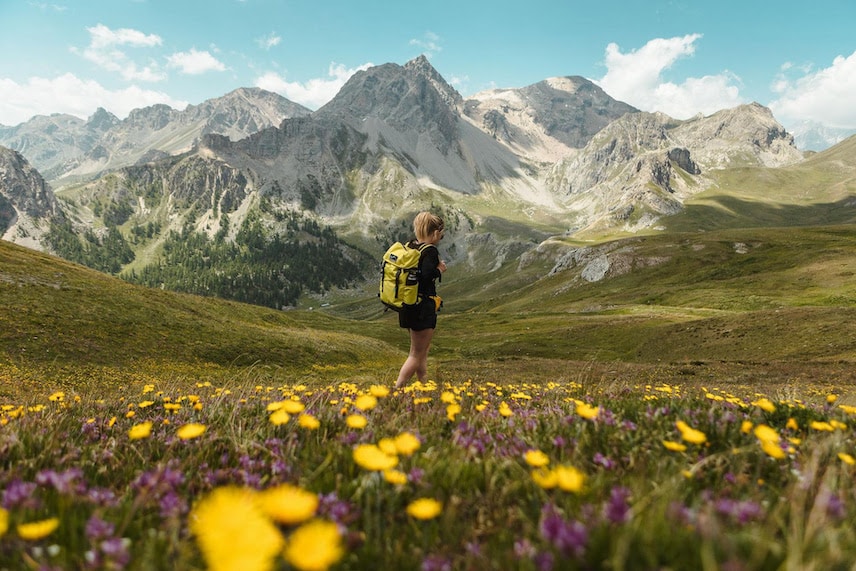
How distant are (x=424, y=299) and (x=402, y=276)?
858mm

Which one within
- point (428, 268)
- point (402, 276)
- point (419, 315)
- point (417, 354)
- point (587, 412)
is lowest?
point (417, 354)

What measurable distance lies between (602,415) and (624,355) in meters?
57.1

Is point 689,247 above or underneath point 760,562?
above

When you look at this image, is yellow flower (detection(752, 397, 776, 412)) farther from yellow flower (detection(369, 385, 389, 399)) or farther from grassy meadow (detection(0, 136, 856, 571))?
yellow flower (detection(369, 385, 389, 399))

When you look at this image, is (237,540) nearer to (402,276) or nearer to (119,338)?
(402,276)

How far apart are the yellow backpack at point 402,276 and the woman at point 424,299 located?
7.8 inches

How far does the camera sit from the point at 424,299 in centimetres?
1076

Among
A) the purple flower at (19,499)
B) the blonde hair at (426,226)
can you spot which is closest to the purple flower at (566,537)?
the purple flower at (19,499)

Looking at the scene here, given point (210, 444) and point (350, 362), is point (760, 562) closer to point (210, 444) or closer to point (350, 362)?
point (210, 444)

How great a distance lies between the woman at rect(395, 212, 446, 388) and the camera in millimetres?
10516

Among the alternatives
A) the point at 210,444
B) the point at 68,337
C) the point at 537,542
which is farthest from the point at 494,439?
the point at 68,337

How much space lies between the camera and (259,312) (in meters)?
56.8

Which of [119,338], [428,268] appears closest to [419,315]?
[428,268]

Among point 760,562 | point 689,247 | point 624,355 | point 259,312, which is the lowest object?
point 624,355
